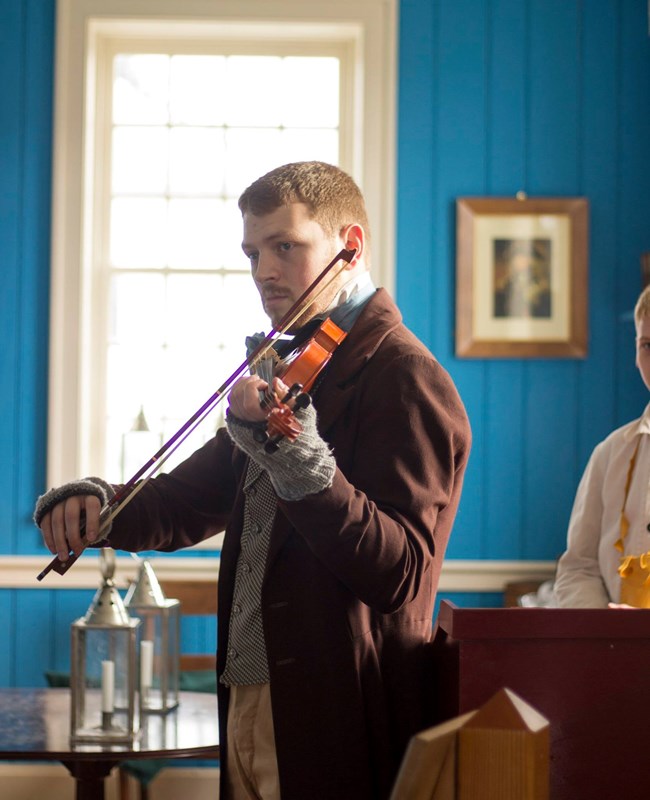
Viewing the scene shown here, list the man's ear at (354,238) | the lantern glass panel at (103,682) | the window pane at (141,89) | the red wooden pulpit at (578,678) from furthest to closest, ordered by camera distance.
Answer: the window pane at (141,89) < the lantern glass panel at (103,682) < the man's ear at (354,238) < the red wooden pulpit at (578,678)

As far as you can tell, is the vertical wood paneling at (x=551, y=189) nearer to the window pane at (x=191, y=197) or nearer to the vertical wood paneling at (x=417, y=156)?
the vertical wood paneling at (x=417, y=156)

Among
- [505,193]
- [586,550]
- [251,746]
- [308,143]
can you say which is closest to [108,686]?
[251,746]

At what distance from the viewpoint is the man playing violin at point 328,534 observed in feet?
4.08

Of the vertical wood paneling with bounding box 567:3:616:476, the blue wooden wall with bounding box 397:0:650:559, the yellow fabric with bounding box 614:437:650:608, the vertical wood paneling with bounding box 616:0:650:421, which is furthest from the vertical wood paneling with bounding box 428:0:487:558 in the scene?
the yellow fabric with bounding box 614:437:650:608

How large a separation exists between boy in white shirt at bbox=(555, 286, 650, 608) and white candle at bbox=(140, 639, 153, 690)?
95 centimetres

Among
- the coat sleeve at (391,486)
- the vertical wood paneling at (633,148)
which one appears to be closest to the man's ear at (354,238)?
the coat sleeve at (391,486)

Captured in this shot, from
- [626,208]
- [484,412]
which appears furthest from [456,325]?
[626,208]

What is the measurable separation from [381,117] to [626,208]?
34.8 inches

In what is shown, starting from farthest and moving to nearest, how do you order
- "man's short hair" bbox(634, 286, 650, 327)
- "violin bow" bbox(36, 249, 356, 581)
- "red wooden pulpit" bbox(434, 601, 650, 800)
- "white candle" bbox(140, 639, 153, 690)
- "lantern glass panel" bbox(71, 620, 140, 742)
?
1. "white candle" bbox(140, 639, 153, 690)
2. "lantern glass panel" bbox(71, 620, 140, 742)
3. "man's short hair" bbox(634, 286, 650, 327)
4. "violin bow" bbox(36, 249, 356, 581)
5. "red wooden pulpit" bbox(434, 601, 650, 800)

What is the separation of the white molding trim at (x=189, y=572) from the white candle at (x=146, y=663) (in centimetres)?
111

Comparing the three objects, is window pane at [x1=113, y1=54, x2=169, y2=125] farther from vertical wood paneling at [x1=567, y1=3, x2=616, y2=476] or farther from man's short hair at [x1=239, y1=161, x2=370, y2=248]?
man's short hair at [x1=239, y1=161, x2=370, y2=248]

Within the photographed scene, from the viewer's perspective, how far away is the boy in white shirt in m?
2.13

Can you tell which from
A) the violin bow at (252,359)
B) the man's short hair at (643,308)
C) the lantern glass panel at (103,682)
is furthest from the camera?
the lantern glass panel at (103,682)

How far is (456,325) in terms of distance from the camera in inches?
148
